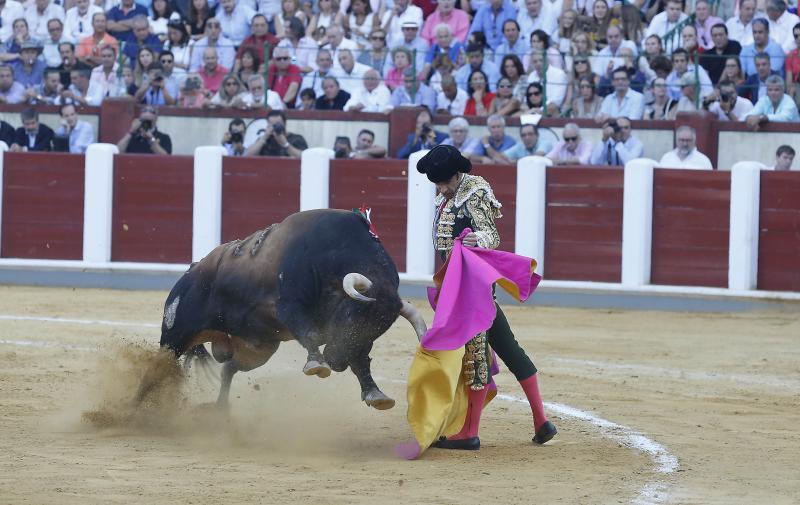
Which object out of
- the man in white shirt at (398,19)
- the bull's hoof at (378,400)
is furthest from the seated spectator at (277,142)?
the bull's hoof at (378,400)

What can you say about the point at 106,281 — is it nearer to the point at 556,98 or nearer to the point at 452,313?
the point at 556,98

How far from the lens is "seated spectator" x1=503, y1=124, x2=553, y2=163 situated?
11.4 meters

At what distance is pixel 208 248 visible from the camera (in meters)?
11.9

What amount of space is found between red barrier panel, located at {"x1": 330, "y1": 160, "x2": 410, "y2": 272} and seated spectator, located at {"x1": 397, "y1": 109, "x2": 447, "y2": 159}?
0.24m

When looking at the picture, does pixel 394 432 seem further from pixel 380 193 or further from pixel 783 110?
pixel 783 110

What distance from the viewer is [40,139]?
12445 mm

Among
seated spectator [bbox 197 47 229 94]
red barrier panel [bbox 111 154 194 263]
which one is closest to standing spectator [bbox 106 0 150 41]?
seated spectator [bbox 197 47 229 94]

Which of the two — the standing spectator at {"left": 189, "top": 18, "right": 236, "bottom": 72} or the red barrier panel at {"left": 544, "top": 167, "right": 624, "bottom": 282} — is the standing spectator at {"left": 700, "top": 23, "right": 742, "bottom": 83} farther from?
the standing spectator at {"left": 189, "top": 18, "right": 236, "bottom": 72}

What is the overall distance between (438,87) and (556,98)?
39.4 inches

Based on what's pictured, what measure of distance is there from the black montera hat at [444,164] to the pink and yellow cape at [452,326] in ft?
0.72

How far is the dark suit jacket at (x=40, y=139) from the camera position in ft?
40.9

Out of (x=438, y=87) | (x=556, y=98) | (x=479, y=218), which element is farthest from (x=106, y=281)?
(x=479, y=218)

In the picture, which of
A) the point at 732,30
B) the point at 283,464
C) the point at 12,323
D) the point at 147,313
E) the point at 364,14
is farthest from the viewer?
the point at 364,14

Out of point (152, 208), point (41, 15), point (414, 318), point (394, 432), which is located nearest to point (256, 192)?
point (152, 208)
